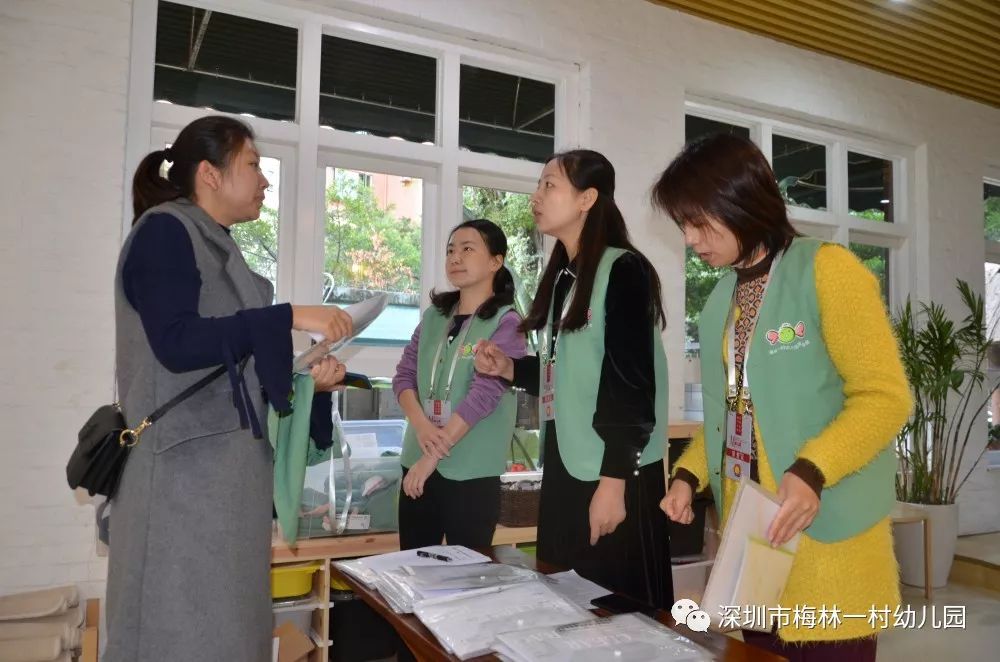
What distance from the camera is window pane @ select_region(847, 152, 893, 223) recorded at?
5266 millimetres

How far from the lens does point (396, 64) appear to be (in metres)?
3.60

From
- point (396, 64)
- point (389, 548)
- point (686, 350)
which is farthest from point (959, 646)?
point (396, 64)

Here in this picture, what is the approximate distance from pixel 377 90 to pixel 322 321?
242 cm

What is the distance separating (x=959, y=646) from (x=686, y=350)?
201cm

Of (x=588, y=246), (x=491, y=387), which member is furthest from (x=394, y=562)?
(x=491, y=387)

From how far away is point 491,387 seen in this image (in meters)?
2.17

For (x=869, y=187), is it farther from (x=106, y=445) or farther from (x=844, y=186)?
(x=106, y=445)

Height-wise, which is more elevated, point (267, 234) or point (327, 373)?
point (267, 234)

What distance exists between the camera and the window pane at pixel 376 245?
338 centimetres

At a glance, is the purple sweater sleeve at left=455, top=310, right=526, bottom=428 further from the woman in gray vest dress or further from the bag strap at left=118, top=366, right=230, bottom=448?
the bag strap at left=118, top=366, right=230, bottom=448

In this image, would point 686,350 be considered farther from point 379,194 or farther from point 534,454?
point 379,194

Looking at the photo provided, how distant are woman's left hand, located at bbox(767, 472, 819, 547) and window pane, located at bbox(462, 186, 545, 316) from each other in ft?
9.12

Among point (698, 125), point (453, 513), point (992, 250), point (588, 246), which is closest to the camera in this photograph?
point (588, 246)

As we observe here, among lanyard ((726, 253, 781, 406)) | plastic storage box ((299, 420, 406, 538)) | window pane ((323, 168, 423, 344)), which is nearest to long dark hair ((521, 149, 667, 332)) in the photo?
lanyard ((726, 253, 781, 406))
